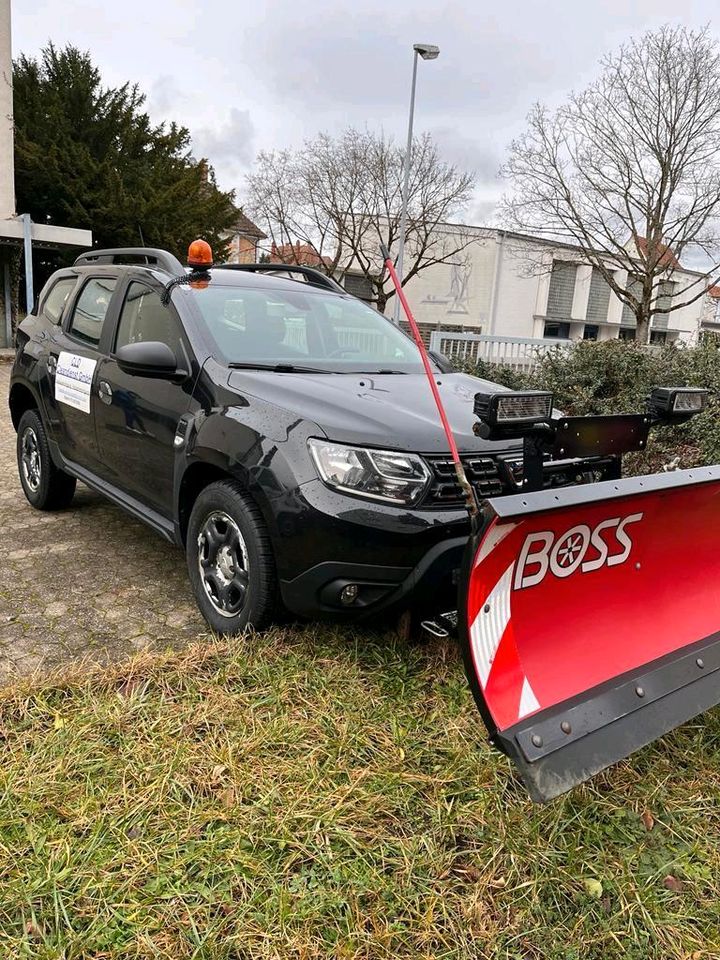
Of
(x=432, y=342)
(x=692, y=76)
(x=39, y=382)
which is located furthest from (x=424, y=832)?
(x=692, y=76)

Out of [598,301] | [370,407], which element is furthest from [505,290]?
[370,407]

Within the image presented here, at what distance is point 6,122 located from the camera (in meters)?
17.4

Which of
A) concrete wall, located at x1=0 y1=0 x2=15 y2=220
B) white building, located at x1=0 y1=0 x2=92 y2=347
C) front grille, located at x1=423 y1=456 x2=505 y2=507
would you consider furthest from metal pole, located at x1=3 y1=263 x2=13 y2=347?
front grille, located at x1=423 y1=456 x2=505 y2=507

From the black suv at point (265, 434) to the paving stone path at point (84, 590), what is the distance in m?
0.43

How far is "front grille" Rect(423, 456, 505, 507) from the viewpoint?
268 cm

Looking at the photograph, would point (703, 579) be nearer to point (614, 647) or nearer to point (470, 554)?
point (614, 647)

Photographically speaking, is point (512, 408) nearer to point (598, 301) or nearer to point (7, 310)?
point (7, 310)

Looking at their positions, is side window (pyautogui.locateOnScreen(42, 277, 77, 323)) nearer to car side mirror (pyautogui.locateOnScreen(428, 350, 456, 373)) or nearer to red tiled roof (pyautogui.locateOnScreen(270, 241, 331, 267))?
car side mirror (pyautogui.locateOnScreen(428, 350, 456, 373))

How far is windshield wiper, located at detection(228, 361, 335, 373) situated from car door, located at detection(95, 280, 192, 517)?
0.87 feet

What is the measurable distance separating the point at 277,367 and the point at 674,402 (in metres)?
1.76

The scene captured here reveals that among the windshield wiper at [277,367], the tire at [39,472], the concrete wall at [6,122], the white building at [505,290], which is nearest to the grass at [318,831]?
the windshield wiper at [277,367]

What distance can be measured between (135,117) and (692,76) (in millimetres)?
19585

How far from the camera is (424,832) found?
7.00 ft

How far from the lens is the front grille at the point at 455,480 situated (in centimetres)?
268
